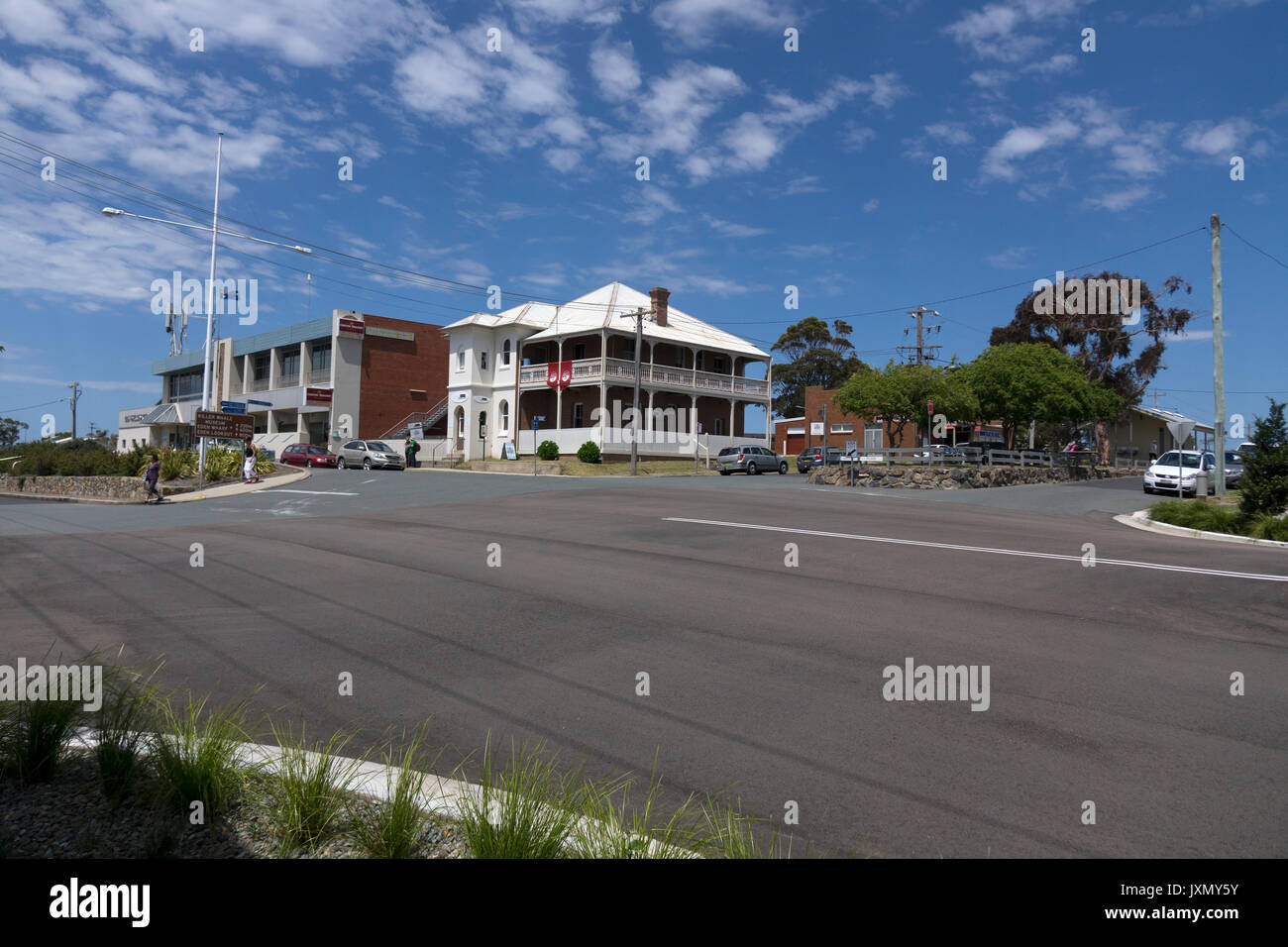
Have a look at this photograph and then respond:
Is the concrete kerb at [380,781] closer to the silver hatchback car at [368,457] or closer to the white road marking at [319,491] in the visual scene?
the white road marking at [319,491]

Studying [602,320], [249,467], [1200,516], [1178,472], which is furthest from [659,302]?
[1200,516]

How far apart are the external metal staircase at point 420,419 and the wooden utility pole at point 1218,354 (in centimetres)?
4586

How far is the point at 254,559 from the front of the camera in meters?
12.8

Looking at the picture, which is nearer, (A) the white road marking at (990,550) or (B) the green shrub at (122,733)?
(B) the green shrub at (122,733)

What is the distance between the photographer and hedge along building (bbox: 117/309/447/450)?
57.4 metres

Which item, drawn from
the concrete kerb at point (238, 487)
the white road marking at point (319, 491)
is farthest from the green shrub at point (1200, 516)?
the concrete kerb at point (238, 487)

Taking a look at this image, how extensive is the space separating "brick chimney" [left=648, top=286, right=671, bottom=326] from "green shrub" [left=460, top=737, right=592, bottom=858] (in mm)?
49578

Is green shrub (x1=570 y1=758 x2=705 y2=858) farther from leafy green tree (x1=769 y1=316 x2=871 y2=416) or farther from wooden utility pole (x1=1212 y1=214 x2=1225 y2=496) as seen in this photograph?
leafy green tree (x1=769 y1=316 x2=871 y2=416)

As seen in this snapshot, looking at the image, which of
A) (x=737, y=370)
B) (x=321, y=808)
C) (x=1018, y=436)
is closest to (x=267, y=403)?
(x=737, y=370)

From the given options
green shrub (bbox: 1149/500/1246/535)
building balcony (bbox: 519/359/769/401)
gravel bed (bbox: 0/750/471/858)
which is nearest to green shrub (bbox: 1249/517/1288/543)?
green shrub (bbox: 1149/500/1246/535)

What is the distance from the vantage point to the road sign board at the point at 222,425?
31125mm

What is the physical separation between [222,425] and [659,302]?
93.3 ft

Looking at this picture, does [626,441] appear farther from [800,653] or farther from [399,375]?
[800,653]
